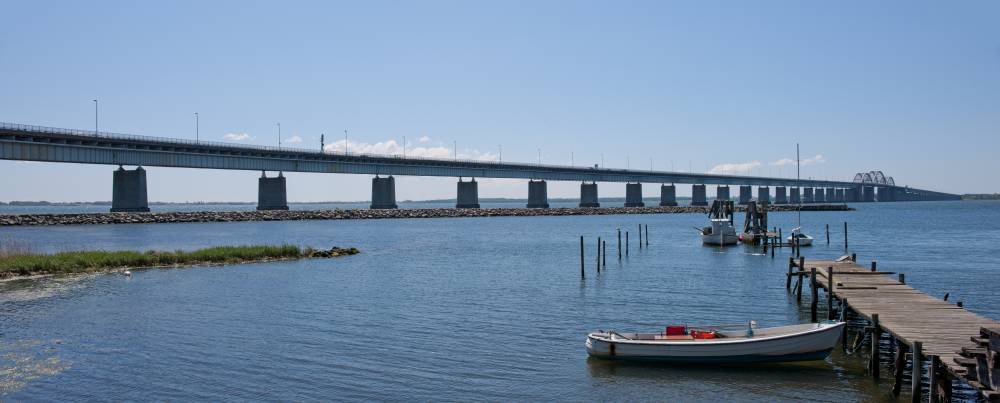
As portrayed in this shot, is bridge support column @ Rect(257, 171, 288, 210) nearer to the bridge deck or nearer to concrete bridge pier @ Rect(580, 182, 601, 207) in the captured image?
concrete bridge pier @ Rect(580, 182, 601, 207)

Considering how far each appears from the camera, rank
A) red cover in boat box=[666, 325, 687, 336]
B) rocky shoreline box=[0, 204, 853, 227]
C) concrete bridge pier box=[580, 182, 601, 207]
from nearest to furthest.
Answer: red cover in boat box=[666, 325, 687, 336] → rocky shoreline box=[0, 204, 853, 227] → concrete bridge pier box=[580, 182, 601, 207]

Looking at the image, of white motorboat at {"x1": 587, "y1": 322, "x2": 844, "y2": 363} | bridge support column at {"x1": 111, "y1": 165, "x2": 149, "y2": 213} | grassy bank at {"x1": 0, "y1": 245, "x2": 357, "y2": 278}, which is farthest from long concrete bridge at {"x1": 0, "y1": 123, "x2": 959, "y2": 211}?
white motorboat at {"x1": 587, "y1": 322, "x2": 844, "y2": 363}

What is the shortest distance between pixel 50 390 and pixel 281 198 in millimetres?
127012

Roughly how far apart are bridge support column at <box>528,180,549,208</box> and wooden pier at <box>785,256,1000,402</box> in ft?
496

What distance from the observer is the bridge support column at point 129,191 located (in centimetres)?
11600

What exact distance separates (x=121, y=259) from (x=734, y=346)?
122ft

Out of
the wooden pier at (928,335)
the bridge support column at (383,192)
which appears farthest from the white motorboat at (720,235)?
the bridge support column at (383,192)

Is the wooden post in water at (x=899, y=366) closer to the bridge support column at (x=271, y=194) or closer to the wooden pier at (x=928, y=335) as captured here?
the wooden pier at (x=928, y=335)

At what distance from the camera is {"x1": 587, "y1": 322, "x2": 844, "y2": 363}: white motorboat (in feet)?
69.9

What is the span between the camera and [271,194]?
143 m

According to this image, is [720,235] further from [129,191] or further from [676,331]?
[129,191]

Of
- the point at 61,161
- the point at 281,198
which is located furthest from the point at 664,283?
the point at 281,198

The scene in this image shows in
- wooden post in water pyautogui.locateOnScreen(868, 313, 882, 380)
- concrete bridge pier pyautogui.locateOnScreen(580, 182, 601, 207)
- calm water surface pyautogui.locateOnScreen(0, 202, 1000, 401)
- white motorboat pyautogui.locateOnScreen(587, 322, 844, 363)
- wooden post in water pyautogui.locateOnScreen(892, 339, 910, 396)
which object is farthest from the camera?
concrete bridge pier pyautogui.locateOnScreen(580, 182, 601, 207)

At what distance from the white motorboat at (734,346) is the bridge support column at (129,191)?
108 metres
